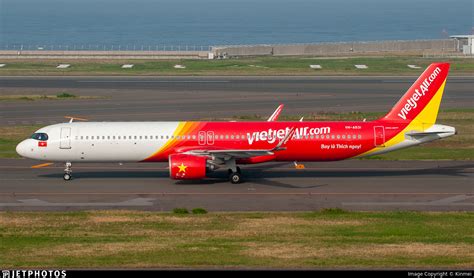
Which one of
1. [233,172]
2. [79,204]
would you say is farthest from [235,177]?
[79,204]

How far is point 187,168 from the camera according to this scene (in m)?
46.9

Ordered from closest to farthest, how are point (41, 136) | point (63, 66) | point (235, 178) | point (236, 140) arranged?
point (235, 178)
point (236, 140)
point (41, 136)
point (63, 66)

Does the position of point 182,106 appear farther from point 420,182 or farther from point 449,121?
point 420,182

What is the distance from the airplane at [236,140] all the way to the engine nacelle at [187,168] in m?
0.99

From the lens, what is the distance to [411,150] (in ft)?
198

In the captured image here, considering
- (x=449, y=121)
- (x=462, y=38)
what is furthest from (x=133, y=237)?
(x=462, y=38)

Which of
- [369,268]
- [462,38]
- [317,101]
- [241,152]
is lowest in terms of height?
[369,268]

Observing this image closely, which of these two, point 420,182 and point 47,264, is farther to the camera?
point 420,182

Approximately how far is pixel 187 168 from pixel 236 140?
3.80 metres

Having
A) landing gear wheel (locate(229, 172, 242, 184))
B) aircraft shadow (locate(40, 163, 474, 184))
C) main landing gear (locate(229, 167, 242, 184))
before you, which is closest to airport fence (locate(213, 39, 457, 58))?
aircraft shadow (locate(40, 163, 474, 184))

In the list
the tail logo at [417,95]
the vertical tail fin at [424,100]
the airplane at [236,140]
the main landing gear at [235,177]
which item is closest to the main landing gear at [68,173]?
the airplane at [236,140]

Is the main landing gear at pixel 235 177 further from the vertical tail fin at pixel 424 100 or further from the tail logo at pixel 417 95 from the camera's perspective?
the tail logo at pixel 417 95

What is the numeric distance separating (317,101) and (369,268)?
63.4 meters

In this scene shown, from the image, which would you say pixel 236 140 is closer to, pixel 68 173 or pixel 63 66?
pixel 68 173
